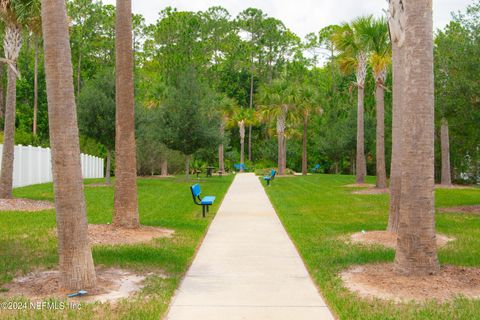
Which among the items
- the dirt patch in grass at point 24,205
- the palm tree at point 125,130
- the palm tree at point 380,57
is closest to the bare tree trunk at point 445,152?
the palm tree at point 380,57

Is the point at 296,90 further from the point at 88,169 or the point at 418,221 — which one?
the point at 418,221

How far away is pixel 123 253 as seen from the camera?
970 centimetres

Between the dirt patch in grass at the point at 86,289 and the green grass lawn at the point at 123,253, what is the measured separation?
0.22 m

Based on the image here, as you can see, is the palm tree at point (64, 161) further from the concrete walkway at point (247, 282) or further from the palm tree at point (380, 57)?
the palm tree at point (380, 57)

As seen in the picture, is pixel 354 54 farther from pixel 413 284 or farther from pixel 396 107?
pixel 413 284

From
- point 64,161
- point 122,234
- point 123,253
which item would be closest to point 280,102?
point 122,234

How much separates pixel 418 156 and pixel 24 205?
13.0 m

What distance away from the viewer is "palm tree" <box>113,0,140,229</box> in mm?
11914

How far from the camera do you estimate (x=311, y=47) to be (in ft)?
258

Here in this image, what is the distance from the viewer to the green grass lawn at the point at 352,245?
6.36 m

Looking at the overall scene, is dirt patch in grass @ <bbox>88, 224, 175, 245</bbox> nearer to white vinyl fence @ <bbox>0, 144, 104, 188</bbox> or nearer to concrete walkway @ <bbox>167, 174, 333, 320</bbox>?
concrete walkway @ <bbox>167, 174, 333, 320</bbox>

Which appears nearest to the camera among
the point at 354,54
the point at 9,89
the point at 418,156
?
the point at 418,156

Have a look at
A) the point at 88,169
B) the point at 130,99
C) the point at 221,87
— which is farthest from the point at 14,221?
the point at 221,87

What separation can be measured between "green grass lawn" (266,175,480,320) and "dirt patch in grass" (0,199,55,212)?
698cm
